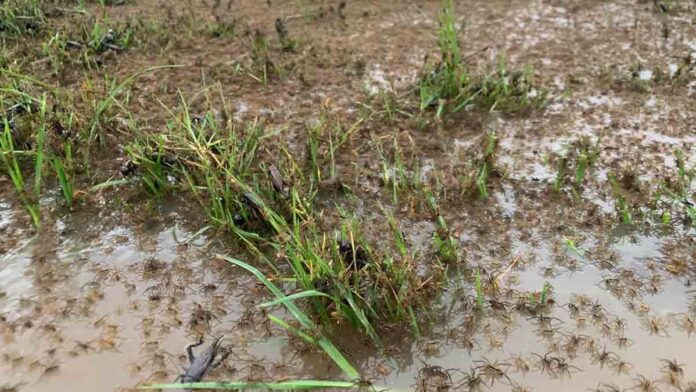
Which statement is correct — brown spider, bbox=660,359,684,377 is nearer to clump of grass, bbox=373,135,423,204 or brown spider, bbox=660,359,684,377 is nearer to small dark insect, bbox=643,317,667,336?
small dark insect, bbox=643,317,667,336

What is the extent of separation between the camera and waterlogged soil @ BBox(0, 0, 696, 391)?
2.15m

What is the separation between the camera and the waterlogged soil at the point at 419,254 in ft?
7.06

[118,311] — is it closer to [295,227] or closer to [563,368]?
[295,227]

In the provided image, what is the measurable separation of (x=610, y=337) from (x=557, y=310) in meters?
0.21

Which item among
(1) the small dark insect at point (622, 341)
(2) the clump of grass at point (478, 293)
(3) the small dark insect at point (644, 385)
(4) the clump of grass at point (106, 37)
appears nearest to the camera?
(3) the small dark insect at point (644, 385)

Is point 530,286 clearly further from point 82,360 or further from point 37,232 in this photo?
point 37,232

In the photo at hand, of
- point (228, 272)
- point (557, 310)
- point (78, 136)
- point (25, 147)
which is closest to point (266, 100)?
point (78, 136)

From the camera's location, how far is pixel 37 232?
2.77 metres

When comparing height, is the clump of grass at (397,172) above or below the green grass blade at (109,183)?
below

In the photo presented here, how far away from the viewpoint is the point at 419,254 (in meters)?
2.63

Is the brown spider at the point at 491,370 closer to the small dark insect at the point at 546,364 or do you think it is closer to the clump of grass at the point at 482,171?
the small dark insect at the point at 546,364

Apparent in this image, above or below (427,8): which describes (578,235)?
below

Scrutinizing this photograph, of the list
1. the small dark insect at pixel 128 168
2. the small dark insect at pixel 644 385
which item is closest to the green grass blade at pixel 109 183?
the small dark insect at pixel 128 168

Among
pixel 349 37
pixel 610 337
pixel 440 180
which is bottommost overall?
pixel 610 337
